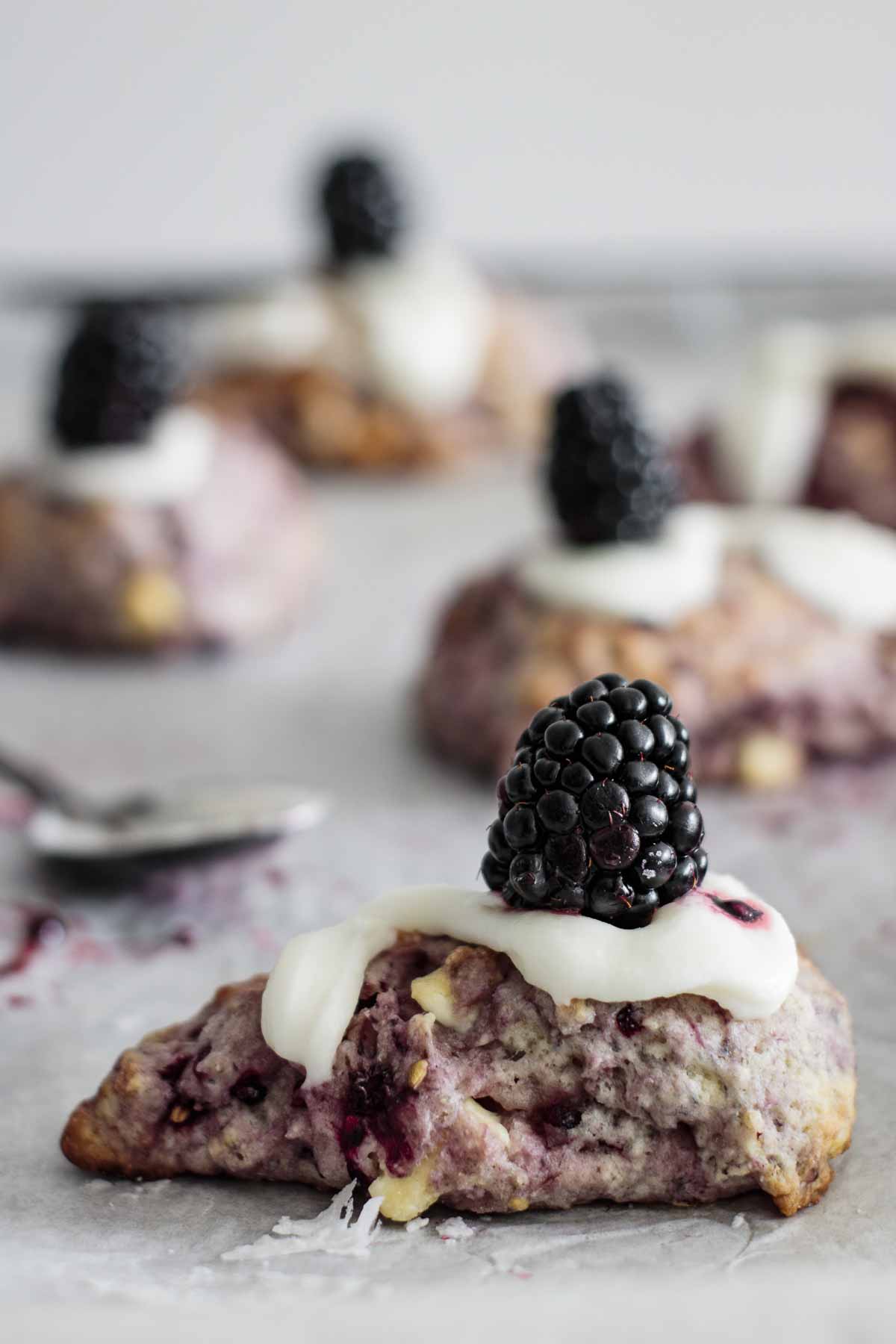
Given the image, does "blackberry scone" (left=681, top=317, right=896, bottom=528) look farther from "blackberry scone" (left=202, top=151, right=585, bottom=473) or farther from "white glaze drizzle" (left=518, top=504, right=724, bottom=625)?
"blackberry scone" (left=202, top=151, right=585, bottom=473)

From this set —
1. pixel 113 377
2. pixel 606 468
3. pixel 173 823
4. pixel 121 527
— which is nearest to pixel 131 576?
pixel 121 527

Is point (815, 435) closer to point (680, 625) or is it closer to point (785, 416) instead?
point (785, 416)

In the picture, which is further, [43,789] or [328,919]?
[43,789]

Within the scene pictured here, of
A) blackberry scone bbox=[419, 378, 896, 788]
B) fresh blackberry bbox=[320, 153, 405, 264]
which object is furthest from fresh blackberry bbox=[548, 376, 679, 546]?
fresh blackberry bbox=[320, 153, 405, 264]

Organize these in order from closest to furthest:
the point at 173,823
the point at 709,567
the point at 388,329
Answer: the point at 173,823, the point at 709,567, the point at 388,329

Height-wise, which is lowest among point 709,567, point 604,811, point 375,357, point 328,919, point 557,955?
point 328,919

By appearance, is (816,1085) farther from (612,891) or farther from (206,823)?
(206,823)
